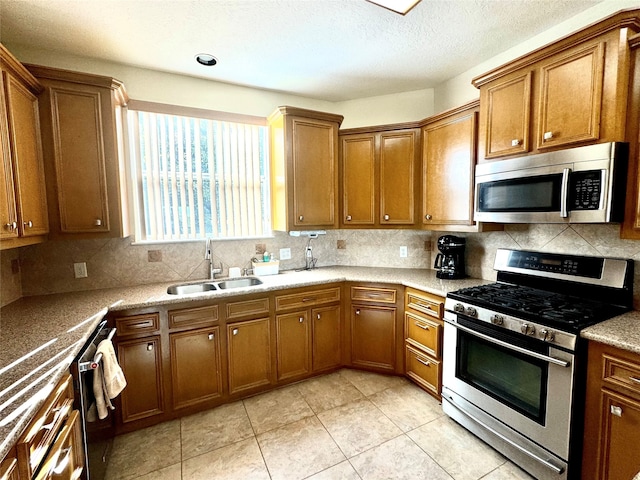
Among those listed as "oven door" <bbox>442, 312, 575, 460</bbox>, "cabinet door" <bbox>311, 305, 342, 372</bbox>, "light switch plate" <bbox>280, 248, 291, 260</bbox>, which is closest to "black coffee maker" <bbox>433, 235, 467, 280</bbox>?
"oven door" <bbox>442, 312, 575, 460</bbox>

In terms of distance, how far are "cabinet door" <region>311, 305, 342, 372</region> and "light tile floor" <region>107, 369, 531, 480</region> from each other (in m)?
0.33

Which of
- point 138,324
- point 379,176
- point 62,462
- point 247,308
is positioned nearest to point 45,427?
point 62,462

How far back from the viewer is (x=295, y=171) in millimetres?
2859

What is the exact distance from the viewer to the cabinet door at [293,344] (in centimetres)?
263

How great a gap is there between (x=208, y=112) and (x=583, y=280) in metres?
3.24

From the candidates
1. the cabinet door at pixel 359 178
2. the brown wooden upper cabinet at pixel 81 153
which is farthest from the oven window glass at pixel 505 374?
the brown wooden upper cabinet at pixel 81 153

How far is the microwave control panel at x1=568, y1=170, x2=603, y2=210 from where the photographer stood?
1.64 meters

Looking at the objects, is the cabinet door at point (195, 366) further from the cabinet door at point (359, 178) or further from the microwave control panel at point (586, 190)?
the microwave control panel at point (586, 190)

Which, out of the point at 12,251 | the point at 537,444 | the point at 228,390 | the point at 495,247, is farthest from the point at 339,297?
the point at 12,251

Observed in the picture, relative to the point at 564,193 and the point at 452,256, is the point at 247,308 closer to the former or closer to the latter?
the point at 452,256

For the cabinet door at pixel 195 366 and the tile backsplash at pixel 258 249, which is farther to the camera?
the cabinet door at pixel 195 366

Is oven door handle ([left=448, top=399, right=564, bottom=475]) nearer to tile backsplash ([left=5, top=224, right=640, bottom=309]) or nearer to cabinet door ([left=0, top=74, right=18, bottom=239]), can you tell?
tile backsplash ([left=5, top=224, right=640, bottom=309])

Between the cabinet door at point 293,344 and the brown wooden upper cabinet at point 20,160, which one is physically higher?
the brown wooden upper cabinet at point 20,160

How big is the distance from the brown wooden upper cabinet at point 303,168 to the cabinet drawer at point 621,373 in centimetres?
220
